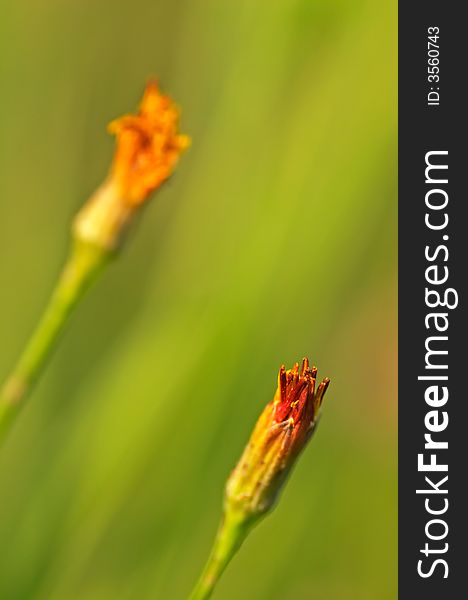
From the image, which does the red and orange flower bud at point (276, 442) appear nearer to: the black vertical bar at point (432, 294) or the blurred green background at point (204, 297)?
the blurred green background at point (204, 297)

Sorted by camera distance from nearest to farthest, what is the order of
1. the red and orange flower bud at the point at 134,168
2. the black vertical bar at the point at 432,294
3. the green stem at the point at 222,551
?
the green stem at the point at 222,551 → the red and orange flower bud at the point at 134,168 → the black vertical bar at the point at 432,294

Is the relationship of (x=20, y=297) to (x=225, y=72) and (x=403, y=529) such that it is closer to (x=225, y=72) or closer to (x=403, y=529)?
(x=225, y=72)

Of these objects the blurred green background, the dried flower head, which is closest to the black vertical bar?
the blurred green background

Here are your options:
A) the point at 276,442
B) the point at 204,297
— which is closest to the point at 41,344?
the point at 276,442

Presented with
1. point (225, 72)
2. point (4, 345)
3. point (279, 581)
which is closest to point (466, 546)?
point (279, 581)

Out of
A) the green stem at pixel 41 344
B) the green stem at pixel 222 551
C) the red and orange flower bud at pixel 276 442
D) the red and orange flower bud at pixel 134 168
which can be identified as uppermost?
the red and orange flower bud at pixel 134 168

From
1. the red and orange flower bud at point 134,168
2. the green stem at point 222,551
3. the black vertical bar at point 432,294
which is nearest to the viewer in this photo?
the green stem at point 222,551

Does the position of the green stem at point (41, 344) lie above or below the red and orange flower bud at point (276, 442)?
above

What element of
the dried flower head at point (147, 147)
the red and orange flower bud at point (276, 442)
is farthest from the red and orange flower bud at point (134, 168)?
the red and orange flower bud at point (276, 442)
